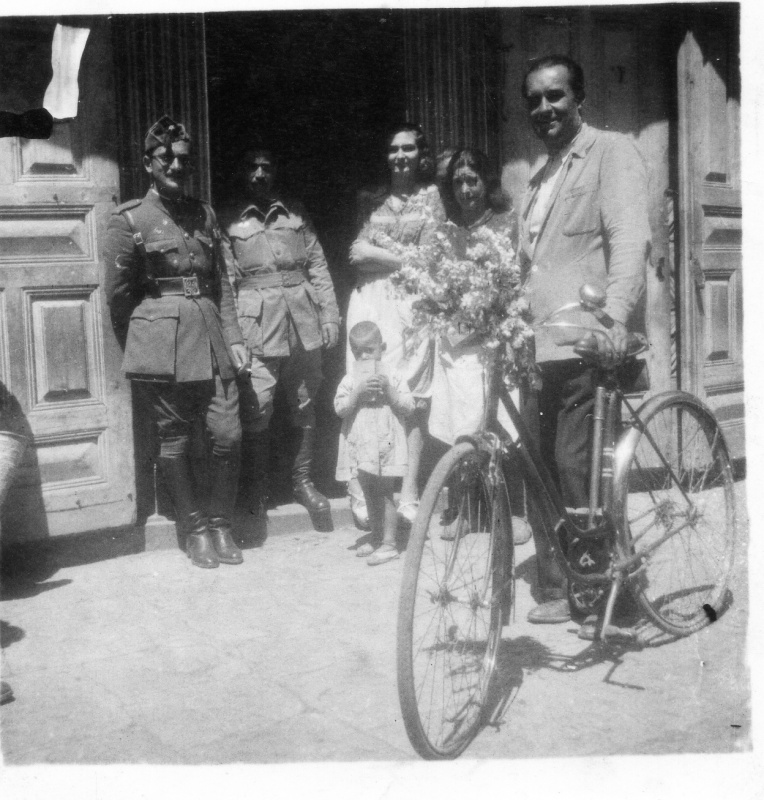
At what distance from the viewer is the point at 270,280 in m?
4.95

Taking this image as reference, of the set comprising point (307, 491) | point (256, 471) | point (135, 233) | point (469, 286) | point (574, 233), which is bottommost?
point (307, 491)

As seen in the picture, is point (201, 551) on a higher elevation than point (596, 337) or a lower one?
lower

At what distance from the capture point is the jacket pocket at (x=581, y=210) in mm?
3266

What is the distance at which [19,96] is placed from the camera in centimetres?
412

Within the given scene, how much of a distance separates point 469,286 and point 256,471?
2.53m

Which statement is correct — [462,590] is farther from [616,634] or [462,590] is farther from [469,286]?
[469,286]

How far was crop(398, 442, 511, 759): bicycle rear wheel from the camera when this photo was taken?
8.39ft

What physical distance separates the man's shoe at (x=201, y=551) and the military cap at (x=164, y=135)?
72.2 inches

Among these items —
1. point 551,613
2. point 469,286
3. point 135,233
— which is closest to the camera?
point 469,286

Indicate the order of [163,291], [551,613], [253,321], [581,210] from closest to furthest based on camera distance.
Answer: [581,210], [551,613], [163,291], [253,321]

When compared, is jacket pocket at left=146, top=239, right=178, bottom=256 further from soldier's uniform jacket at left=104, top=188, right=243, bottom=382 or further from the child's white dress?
the child's white dress

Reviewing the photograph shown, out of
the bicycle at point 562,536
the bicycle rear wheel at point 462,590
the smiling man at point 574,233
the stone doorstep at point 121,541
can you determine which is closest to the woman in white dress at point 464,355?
the stone doorstep at point 121,541

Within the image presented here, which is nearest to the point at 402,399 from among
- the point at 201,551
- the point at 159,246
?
the point at 201,551

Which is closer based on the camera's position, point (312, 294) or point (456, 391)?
point (456, 391)
